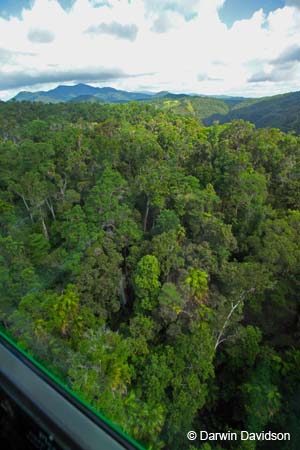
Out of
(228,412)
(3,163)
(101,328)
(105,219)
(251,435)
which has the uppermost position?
(3,163)

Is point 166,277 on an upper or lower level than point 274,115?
lower

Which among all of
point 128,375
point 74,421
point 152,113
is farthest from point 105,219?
point 152,113

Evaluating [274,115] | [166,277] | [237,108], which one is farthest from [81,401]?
[237,108]

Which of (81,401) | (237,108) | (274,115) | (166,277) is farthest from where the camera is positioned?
(237,108)

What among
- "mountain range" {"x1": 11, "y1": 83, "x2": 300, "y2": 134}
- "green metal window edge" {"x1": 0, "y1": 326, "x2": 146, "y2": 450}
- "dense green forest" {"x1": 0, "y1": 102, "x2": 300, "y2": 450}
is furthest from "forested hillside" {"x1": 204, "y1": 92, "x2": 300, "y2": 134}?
"green metal window edge" {"x1": 0, "y1": 326, "x2": 146, "y2": 450}

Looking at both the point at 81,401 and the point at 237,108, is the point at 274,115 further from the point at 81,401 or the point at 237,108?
the point at 81,401

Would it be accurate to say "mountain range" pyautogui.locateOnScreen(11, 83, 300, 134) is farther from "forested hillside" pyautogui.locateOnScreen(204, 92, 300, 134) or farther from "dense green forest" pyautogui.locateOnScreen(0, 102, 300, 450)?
"dense green forest" pyautogui.locateOnScreen(0, 102, 300, 450)

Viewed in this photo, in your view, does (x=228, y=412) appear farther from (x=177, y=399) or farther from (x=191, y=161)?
(x=191, y=161)

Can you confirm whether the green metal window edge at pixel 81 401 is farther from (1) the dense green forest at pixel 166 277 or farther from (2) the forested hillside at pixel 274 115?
(2) the forested hillside at pixel 274 115
